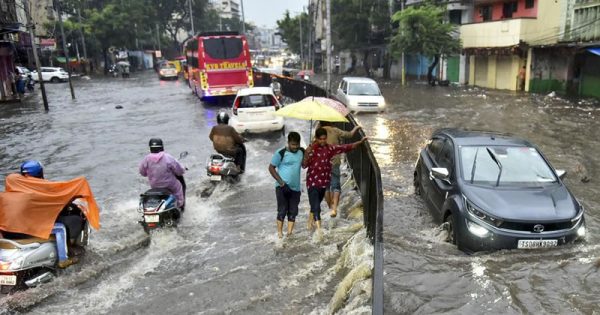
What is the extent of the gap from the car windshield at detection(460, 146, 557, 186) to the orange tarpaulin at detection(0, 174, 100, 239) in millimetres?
5345

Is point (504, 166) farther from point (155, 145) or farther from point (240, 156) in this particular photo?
point (240, 156)

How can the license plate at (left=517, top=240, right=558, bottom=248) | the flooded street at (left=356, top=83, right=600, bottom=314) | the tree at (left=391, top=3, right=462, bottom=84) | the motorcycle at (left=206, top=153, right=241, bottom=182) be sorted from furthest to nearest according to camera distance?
1. the tree at (left=391, top=3, right=462, bottom=84)
2. the motorcycle at (left=206, top=153, right=241, bottom=182)
3. the license plate at (left=517, top=240, right=558, bottom=248)
4. the flooded street at (left=356, top=83, right=600, bottom=314)

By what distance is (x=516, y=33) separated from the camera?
29.8m

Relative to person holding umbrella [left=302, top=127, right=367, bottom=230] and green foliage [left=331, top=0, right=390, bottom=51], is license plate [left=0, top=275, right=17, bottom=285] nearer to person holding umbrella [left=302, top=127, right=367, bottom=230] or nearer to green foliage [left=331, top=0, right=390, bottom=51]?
person holding umbrella [left=302, top=127, right=367, bottom=230]

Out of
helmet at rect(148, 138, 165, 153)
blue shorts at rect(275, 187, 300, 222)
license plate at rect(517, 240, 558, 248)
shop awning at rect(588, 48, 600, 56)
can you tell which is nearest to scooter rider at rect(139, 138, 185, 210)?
helmet at rect(148, 138, 165, 153)

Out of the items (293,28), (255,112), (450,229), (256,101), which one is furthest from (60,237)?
(293,28)

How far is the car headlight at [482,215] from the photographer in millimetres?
6051

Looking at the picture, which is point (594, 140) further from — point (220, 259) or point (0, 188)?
point (0, 188)

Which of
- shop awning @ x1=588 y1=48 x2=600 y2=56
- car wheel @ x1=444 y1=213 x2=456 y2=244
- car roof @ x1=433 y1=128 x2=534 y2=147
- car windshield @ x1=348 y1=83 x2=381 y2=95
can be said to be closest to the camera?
car wheel @ x1=444 y1=213 x2=456 y2=244

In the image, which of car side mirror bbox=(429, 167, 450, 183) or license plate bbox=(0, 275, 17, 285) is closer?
license plate bbox=(0, 275, 17, 285)

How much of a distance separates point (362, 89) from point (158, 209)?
15315 mm

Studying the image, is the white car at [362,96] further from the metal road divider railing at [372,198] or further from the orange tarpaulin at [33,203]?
the orange tarpaulin at [33,203]

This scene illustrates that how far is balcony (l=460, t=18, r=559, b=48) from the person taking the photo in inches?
1161

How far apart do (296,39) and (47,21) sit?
36.9m
